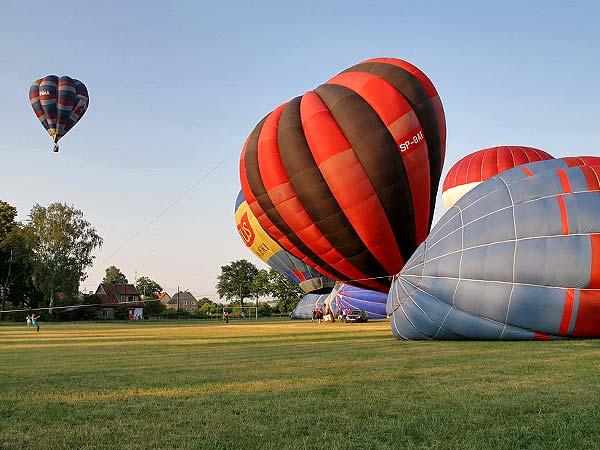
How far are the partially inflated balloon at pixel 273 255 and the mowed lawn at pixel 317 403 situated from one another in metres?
21.3

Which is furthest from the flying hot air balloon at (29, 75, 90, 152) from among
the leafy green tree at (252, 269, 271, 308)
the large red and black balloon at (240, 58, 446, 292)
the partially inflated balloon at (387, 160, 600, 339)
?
the leafy green tree at (252, 269, 271, 308)

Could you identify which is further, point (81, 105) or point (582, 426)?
point (81, 105)

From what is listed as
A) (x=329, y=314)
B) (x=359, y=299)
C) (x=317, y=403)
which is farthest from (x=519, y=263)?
(x=329, y=314)

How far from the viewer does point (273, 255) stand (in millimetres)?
33875

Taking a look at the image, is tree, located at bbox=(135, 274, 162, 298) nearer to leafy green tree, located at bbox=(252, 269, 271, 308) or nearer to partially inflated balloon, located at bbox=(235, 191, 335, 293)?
leafy green tree, located at bbox=(252, 269, 271, 308)

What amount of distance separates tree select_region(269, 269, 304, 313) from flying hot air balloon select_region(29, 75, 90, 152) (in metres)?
42.0

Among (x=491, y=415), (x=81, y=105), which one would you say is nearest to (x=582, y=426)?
(x=491, y=415)

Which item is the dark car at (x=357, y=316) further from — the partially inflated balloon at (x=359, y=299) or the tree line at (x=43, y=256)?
the tree line at (x=43, y=256)

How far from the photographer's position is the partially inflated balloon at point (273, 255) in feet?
102

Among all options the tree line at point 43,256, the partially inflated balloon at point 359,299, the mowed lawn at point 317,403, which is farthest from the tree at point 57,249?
the mowed lawn at point 317,403

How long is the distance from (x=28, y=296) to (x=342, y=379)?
198 feet

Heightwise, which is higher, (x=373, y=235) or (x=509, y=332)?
(x=373, y=235)

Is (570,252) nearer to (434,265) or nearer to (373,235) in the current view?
(434,265)

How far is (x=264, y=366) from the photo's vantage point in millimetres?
8930
